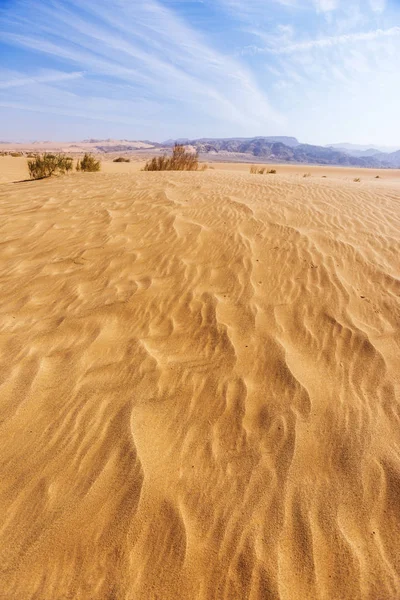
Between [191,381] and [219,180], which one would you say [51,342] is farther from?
[219,180]

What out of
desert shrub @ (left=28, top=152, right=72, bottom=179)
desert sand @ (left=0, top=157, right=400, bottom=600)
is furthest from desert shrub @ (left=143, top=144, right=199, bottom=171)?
desert sand @ (left=0, top=157, right=400, bottom=600)

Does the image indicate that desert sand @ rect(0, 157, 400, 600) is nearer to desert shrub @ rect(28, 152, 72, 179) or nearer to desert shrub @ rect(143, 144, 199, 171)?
desert shrub @ rect(28, 152, 72, 179)

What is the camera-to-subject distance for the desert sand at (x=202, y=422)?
140 cm

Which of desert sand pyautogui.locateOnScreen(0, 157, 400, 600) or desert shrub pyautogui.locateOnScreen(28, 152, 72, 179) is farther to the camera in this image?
desert shrub pyautogui.locateOnScreen(28, 152, 72, 179)

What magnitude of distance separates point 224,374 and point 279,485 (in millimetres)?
765

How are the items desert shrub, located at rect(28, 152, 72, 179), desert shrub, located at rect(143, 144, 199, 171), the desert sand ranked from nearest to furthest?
the desert sand, desert shrub, located at rect(28, 152, 72, 179), desert shrub, located at rect(143, 144, 199, 171)

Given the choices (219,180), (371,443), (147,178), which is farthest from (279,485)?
(147,178)

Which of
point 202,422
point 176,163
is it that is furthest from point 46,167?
point 202,422

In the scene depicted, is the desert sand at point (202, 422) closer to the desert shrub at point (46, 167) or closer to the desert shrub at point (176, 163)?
the desert shrub at point (46, 167)

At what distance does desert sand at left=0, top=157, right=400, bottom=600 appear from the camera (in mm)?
1396

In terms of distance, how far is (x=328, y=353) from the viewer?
2510 mm

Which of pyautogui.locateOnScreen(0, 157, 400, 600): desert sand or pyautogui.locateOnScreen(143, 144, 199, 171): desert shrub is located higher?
pyautogui.locateOnScreen(0, 157, 400, 600): desert sand

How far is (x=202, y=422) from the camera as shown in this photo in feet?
6.54

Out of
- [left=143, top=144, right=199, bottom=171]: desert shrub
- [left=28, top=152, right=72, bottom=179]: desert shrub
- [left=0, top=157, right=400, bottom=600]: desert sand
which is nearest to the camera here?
[left=0, top=157, right=400, bottom=600]: desert sand
